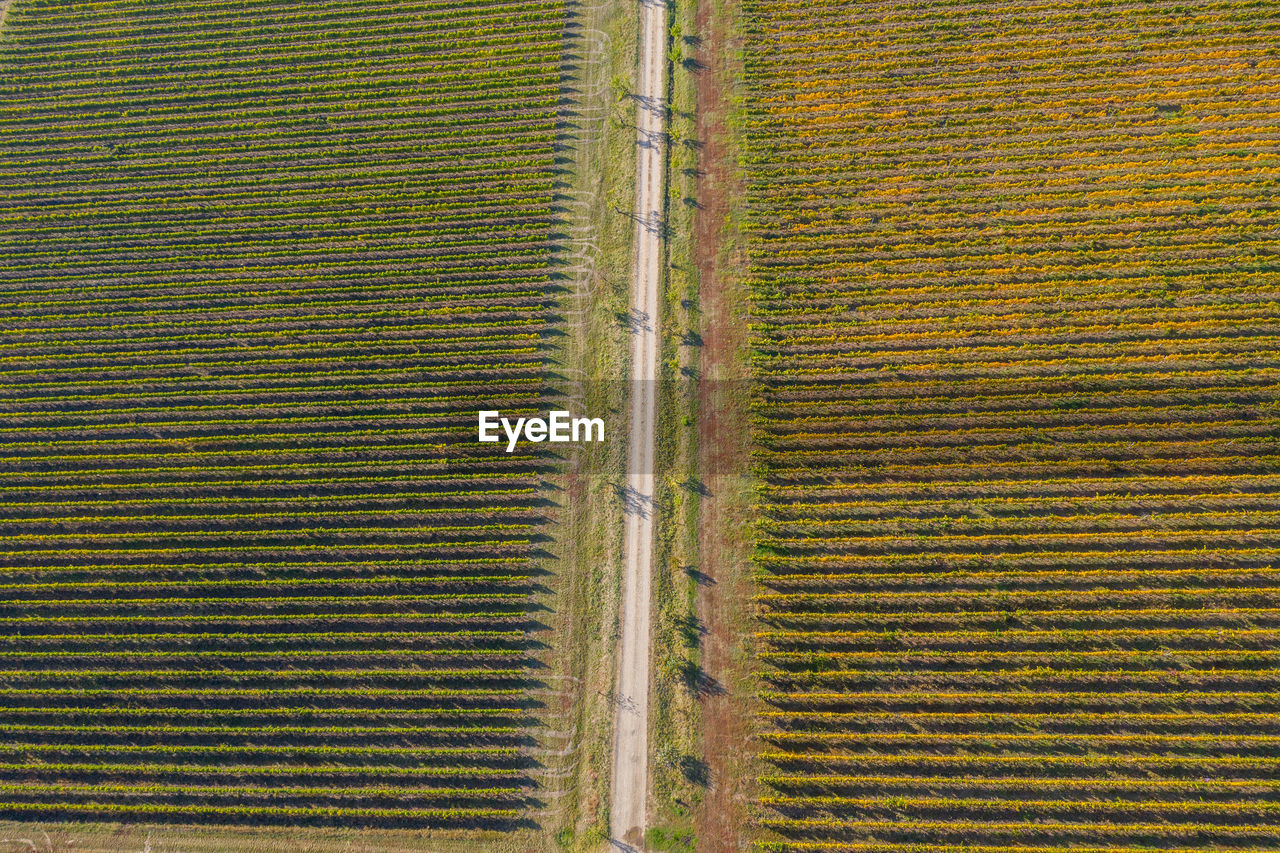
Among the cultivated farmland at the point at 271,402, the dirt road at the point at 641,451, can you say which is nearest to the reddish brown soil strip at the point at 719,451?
the dirt road at the point at 641,451

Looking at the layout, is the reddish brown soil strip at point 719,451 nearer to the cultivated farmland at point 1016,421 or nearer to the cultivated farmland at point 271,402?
the cultivated farmland at point 1016,421

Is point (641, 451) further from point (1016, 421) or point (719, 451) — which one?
point (1016, 421)

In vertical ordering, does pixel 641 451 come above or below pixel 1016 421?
below

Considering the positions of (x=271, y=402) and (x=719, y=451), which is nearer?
(x=719, y=451)

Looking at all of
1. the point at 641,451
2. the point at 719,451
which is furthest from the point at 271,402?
the point at 719,451

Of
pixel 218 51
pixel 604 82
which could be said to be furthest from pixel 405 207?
pixel 218 51

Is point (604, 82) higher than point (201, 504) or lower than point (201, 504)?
higher

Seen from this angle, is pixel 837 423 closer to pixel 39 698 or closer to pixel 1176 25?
pixel 1176 25
